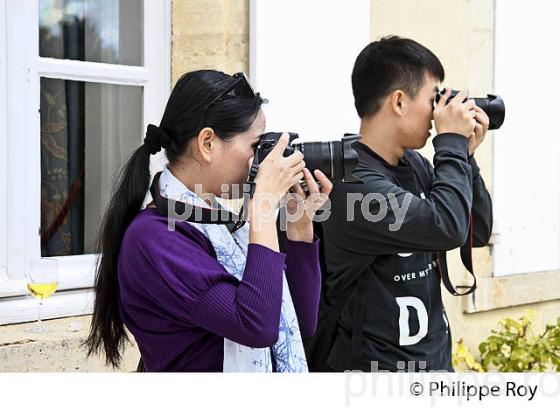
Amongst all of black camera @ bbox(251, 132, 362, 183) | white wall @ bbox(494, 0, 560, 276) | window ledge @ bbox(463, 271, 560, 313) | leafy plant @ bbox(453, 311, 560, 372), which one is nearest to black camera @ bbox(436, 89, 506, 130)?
black camera @ bbox(251, 132, 362, 183)

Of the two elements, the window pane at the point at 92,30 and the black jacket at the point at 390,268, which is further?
the window pane at the point at 92,30

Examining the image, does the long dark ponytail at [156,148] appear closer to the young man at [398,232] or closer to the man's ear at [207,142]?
the man's ear at [207,142]

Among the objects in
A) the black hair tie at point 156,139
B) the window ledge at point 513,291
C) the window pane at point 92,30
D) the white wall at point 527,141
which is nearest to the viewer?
the black hair tie at point 156,139

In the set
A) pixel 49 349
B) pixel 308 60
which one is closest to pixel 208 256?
pixel 49 349

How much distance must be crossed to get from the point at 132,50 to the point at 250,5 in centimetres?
50

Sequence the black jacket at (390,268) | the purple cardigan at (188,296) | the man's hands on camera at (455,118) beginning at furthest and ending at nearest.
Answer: the man's hands on camera at (455,118), the black jacket at (390,268), the purple cardigan at (188,296)

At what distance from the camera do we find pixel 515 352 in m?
4.39

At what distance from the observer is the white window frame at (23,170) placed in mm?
3084

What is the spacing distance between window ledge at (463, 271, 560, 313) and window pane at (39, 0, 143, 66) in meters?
2.25

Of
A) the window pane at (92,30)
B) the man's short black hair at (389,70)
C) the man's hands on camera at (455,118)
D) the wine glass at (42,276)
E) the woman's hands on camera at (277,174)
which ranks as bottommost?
the wine glass at (42,276)

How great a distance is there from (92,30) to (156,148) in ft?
5.35

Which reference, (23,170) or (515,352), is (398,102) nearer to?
(23,170)

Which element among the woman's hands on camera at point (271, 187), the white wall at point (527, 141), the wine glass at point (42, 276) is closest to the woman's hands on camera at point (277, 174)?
the woman's hands on camera at point (271, 187)
